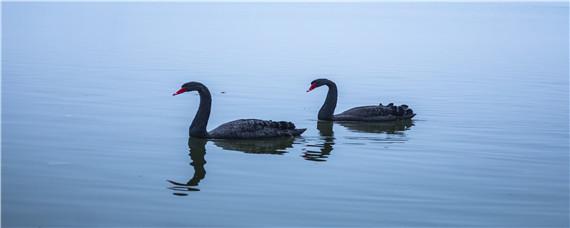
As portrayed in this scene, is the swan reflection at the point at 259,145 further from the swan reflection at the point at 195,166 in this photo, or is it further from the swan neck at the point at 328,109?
the swan neck at the point at 328,109

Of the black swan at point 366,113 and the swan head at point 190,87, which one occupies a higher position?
the swan head at point 190,87

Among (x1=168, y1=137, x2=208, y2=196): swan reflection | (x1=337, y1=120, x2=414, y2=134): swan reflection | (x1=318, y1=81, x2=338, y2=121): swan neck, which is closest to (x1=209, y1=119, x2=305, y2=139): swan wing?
(x1=168, y1=137, x2=208, y2=196): swan reflection

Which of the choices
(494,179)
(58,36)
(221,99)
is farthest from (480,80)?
(58,36)

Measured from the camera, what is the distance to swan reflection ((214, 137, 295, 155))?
30.0ft

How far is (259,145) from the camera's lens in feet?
31.0

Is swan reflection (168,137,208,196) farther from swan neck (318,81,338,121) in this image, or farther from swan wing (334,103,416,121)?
swan wing (334,103,416,121)

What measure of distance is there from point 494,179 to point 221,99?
20.0 feet

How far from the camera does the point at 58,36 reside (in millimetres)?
27375

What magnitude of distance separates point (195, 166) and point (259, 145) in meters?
1.30

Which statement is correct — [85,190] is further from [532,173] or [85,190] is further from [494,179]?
[532,173]

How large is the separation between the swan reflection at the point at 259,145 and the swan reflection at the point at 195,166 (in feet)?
0.69

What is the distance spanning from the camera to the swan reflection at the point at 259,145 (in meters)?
9.15

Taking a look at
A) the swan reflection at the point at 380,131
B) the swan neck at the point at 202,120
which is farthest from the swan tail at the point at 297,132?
the swan neck at the point at 202,120

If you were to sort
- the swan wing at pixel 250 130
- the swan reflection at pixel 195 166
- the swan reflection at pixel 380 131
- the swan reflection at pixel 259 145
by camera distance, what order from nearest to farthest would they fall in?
the swan reflection at pixel 195 166 → the swan reflection at pixel 259 145 → the swan wing at pixel 250 130 → the swan reflection at pixel 380 131
